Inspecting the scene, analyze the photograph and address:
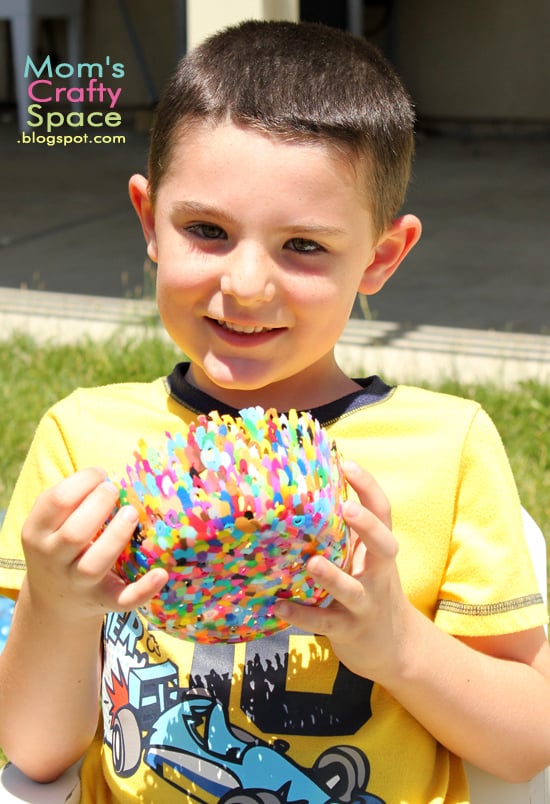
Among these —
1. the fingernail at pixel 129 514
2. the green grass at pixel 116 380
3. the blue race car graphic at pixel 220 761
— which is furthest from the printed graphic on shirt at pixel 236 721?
the green grass at pixel 116 380

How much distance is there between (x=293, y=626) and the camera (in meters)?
1.39

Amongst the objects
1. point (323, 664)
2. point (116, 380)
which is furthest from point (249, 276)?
point (116, 380)

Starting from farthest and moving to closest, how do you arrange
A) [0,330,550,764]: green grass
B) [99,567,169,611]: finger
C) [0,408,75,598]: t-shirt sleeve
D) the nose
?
[0,330,550,764]: green grass < [0,408,75,598]: t-shirt sleeve < the nose < [99,567,169,611]: finger

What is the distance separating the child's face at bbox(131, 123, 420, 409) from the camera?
136cm

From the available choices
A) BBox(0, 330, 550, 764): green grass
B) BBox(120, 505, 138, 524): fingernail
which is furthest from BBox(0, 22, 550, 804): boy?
BBox(0, 330, 550, 764): green grass

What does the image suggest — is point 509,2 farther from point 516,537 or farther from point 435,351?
point 516,537

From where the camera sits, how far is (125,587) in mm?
1140

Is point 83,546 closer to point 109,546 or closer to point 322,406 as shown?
point 109,546

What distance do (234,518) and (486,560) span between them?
47cm

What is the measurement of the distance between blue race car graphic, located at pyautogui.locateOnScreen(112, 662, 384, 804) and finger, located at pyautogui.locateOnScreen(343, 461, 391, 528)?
35 centimetres

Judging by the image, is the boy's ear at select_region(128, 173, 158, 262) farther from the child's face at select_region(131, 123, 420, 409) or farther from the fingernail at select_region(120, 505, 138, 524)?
the fingernail at select_region(120, 505, 138, 524)

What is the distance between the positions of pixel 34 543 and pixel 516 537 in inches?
24.2

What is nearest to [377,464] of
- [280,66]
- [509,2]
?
[280,66]

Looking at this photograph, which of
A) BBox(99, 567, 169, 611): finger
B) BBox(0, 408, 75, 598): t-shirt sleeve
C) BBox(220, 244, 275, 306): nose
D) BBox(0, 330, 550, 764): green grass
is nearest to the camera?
BBox(99, 567, 169, 611): finger
